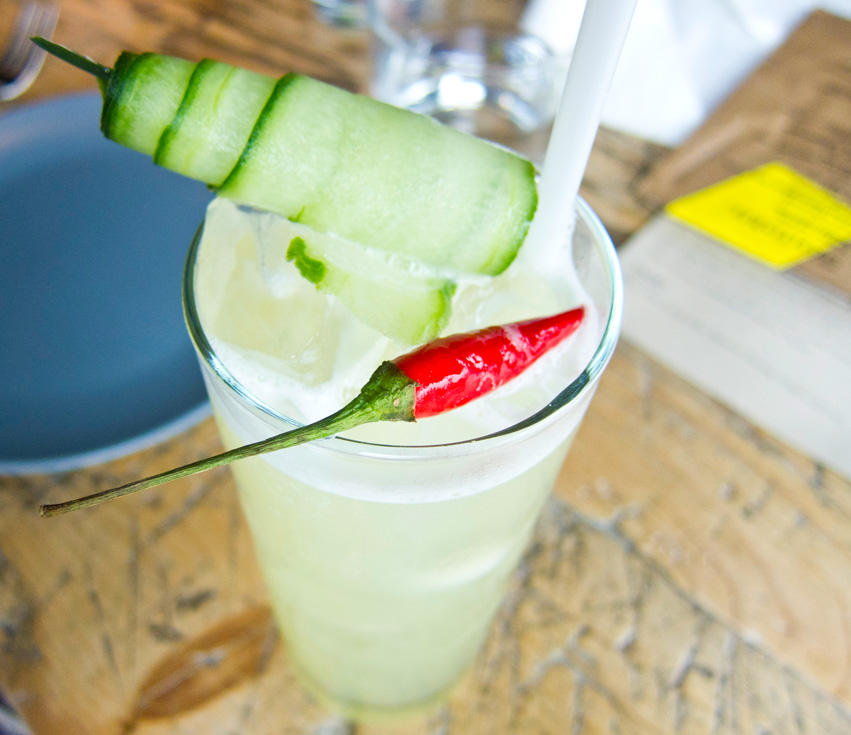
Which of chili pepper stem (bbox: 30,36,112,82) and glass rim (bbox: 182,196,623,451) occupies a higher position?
chili pepper stem (bbox: 30,36,112,82)

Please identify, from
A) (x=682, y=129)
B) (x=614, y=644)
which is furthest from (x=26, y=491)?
(x=682, y=129)

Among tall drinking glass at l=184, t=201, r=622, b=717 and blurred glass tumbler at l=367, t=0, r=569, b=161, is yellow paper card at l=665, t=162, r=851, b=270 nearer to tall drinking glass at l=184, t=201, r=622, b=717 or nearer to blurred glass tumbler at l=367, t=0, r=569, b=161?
blurred glass tumbler at l=367, t=0, r=569, b=161

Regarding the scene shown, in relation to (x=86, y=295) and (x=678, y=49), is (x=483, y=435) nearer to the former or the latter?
(x=86, y=295)

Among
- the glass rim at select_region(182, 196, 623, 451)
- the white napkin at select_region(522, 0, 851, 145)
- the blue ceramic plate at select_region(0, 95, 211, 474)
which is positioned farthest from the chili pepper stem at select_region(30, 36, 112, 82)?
the white napkin at select_region(522, 0, 851, 145)

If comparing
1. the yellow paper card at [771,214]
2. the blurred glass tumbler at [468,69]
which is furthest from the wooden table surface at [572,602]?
the blurred glass tumbler at [468,69]

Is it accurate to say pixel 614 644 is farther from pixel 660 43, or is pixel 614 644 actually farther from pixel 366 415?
pixel 660 43
